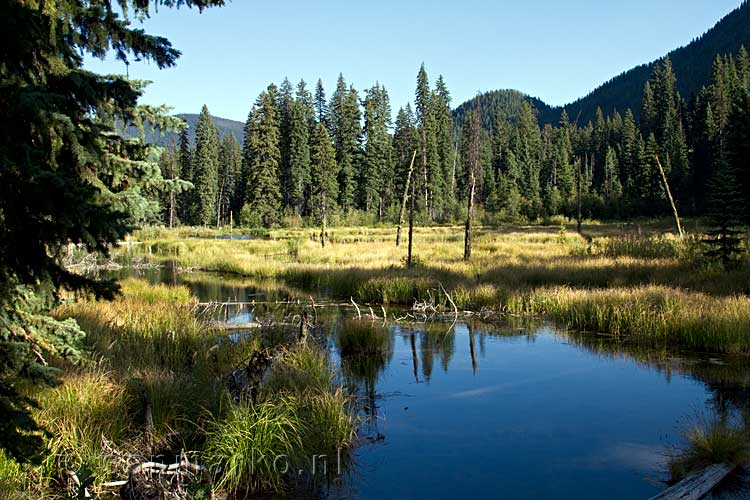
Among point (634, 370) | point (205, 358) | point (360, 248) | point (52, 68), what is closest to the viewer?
point (52, 68)

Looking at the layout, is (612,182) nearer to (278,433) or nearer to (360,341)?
(360,341)

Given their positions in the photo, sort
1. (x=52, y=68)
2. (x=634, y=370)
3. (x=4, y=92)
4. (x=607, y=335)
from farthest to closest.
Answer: (x=607, y=335), (x=634, y=370), (x=52, y=68), (x=4, y=92)

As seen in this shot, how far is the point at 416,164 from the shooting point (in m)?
60.3

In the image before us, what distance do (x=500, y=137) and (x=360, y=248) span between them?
3148 inches

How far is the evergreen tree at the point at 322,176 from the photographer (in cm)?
6750

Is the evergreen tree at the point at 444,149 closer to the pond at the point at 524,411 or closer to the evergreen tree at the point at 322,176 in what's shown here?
the evergreen tree at the point at 322,176

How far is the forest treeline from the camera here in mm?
69375

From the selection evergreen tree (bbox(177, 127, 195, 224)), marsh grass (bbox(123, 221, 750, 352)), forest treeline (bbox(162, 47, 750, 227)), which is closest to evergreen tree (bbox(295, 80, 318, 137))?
forest treeline (bbox(162, 47, 750, 227))

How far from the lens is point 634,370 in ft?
40.0

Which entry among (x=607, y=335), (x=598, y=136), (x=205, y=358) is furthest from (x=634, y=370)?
(x=598, y=136)

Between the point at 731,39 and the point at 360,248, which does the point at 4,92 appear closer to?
the point at 360,248

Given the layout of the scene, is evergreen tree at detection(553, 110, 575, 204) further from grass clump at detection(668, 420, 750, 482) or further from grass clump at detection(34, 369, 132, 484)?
grass clump at detection(34, 369, 132, 484)

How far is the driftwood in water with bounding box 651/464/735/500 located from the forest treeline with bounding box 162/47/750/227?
52.4 metres

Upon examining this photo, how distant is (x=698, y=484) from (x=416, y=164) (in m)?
54.9
